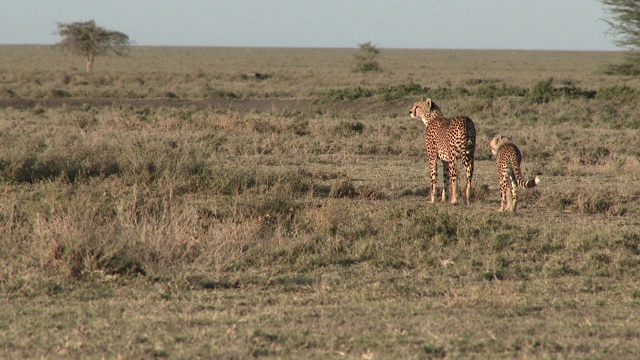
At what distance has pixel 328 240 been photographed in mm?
8992

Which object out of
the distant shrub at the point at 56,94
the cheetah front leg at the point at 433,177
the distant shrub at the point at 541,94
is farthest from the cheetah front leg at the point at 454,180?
the distant shrub at the point at 56,94

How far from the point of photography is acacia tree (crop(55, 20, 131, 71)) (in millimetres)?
60875

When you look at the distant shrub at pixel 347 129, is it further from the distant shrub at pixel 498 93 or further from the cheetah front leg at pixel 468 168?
the distant shrub at pixel 498 93

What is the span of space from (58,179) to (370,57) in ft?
167

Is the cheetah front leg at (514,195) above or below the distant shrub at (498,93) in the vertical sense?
below

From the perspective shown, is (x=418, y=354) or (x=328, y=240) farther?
(x=328, y=240)

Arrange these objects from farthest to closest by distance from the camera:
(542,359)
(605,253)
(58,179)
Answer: (58,179) → (605,253) → (542,359)

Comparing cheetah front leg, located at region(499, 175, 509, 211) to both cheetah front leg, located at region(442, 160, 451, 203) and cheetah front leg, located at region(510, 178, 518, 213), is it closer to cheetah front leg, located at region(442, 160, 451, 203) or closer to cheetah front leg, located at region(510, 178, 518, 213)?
cheetah front leg, located at region(510, 178, 518, 213)

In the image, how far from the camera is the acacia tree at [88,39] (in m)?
60.9

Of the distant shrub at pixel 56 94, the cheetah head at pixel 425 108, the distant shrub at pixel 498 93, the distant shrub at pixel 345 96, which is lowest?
the distant shrub at pixel 56 94

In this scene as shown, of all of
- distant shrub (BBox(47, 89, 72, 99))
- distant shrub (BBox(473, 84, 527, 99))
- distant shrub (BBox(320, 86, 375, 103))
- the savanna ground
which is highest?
distant shrub (BBox(473, 84, 527, 99))

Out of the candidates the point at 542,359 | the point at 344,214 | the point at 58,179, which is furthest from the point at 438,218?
the point at 58,179

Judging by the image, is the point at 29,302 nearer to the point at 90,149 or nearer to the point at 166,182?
the point at 166,182

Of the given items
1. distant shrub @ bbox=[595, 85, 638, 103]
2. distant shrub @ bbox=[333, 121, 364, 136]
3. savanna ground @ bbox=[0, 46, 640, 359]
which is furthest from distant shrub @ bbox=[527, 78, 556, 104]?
savanna ground @ bbox=[0, 46, 640, 359]
